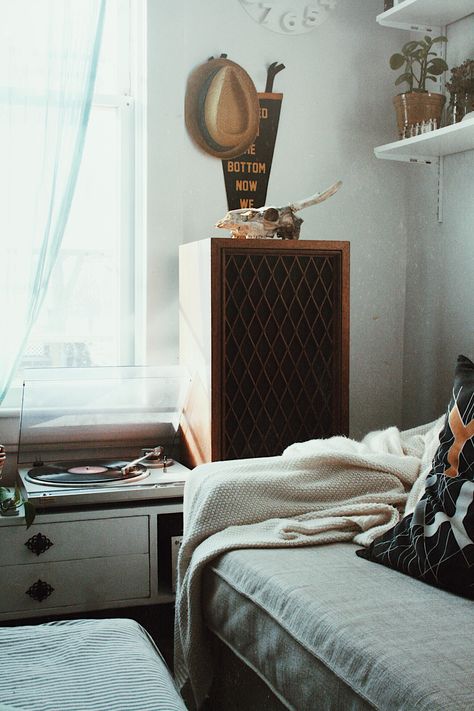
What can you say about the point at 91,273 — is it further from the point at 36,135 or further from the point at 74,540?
the point at 74,540

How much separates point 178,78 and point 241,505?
1.64 m

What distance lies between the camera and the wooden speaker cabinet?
273cm

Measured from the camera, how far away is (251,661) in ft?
5.98

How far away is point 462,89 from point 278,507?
157 centimetres

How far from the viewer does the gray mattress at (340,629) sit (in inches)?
53.4

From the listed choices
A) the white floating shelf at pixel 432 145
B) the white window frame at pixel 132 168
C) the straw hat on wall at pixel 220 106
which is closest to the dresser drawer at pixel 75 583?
the white window frame at pixel 132 168

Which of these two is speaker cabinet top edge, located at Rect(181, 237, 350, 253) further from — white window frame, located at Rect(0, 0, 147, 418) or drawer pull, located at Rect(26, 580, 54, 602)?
drawer pull, located at Rect(26, 580, 54, 602)

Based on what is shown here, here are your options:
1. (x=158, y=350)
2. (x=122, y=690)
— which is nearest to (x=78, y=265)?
(x=158, y=350)

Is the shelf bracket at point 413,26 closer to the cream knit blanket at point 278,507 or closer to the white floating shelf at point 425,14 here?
the white floating shelf at point 425,14

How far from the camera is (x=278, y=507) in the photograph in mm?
2168

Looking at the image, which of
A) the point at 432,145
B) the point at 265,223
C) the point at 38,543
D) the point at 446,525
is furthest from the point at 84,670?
the point at 432,145

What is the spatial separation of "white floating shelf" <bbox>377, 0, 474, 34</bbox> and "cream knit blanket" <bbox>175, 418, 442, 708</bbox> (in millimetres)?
1514

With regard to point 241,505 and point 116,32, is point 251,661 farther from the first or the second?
point 116,32

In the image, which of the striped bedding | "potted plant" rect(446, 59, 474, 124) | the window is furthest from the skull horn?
the striped bedding
